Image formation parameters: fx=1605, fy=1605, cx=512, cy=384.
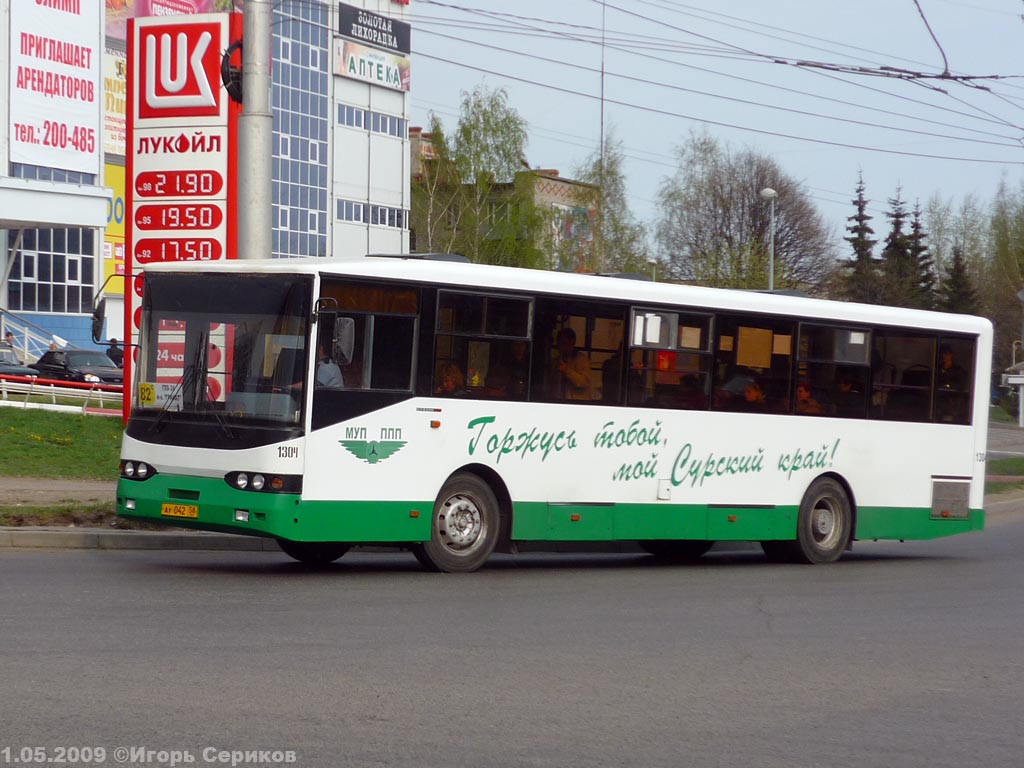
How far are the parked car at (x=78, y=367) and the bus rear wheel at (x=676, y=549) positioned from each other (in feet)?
117

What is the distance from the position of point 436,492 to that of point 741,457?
4113 millimetres

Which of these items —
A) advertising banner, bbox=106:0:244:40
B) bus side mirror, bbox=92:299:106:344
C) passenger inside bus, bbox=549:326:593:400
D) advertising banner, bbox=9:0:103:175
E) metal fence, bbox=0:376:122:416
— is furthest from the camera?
advertising banner, bbox=106:0:244:40

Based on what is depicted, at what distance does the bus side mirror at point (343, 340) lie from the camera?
547 inches

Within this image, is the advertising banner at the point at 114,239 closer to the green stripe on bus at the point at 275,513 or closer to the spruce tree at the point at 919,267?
the spruce tree at the point at 919,267

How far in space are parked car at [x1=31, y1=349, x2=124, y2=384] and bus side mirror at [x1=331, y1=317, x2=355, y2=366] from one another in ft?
128

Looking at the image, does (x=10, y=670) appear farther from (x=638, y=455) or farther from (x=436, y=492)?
(x=638, y=455)

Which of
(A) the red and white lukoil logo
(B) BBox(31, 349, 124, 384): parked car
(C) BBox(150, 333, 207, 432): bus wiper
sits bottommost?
(B) BBox(31, 349, 124, 384): parked car

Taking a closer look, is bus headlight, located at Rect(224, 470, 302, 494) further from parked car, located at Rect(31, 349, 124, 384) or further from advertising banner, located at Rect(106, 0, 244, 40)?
advertising banner, located at Rect(106, 0, 244, 40)

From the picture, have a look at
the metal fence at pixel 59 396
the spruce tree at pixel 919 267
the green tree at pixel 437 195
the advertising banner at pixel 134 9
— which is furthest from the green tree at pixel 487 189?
the metal fence at pixel 59 396

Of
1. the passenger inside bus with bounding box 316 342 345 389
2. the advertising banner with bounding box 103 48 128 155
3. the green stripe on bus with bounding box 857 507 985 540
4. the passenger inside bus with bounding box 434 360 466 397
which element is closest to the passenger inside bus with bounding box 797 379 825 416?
the green stripe on bus with bounding box 857 507 985 540

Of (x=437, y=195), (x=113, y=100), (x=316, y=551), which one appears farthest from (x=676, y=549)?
(x=437, y=195)

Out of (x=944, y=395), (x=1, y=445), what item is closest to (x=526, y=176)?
(x=1, y=445)

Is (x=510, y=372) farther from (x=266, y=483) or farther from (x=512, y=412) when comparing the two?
(x=266, y=483)

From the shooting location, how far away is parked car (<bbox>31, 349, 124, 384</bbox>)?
52.5 metres
